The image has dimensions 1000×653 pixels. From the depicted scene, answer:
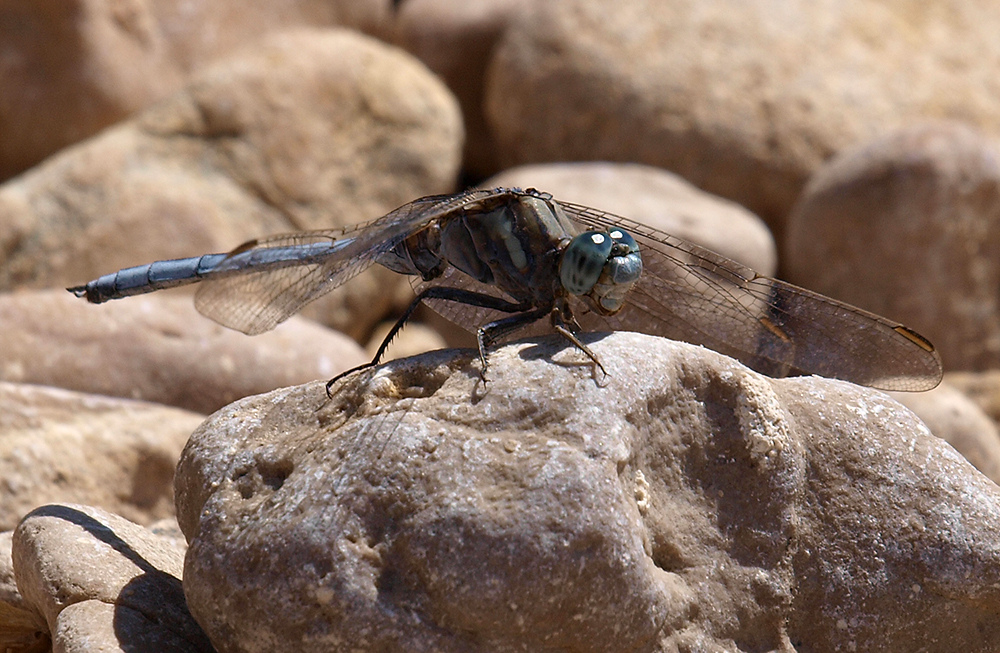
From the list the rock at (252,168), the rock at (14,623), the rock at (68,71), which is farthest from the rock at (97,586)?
the rock at (68,71)

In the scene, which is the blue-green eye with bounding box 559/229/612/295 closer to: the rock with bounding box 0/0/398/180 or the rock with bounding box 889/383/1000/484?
the rock with bounding box 889/383/1000/484

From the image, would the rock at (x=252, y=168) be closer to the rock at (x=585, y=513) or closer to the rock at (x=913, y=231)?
the rock at (x=913, y=231)

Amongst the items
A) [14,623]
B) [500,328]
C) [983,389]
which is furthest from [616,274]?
[983,389]

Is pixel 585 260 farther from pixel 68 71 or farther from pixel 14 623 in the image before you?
pixel 68 71

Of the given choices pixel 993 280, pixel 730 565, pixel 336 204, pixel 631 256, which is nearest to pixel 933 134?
pixel 993 280

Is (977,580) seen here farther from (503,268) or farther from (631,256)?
(503,268)
